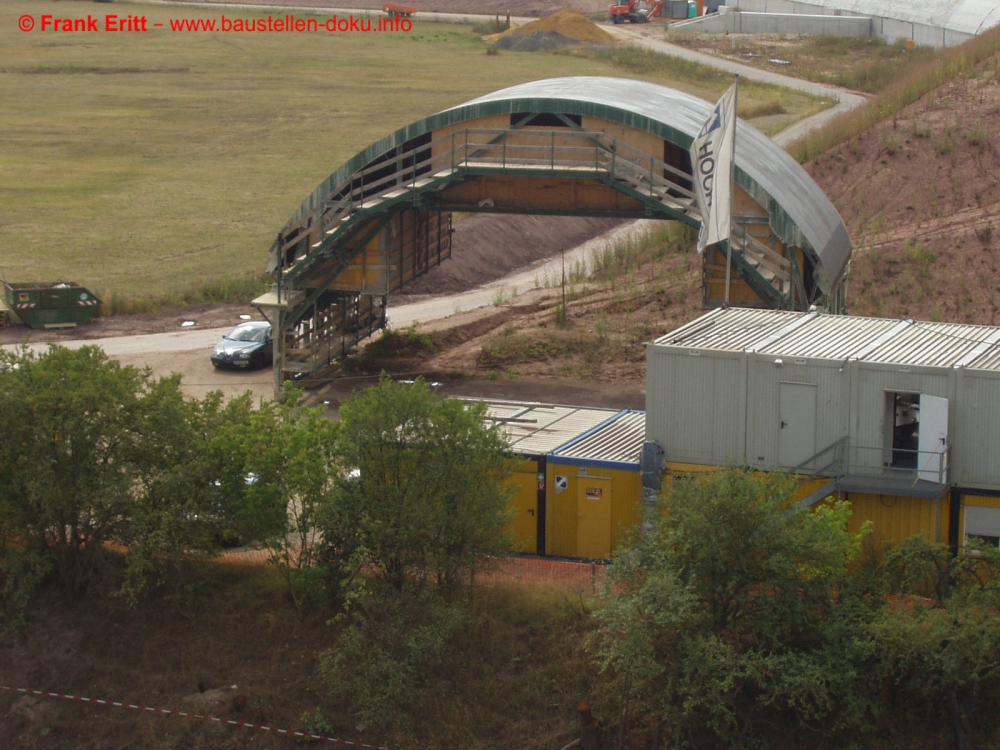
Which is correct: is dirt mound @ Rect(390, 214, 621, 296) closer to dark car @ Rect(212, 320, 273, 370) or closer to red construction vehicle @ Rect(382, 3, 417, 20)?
dark car @ Rect(212, 320, 273, 370)

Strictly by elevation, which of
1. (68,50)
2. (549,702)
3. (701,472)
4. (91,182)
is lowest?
(549,702)

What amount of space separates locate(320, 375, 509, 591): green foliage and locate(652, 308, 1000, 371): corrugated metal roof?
4491mm

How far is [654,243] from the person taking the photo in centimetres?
5928

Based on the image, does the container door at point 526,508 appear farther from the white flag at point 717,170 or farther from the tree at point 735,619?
the white flag at point 717,170

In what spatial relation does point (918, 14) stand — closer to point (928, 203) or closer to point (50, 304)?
point (928, 203)

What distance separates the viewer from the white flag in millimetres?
31031

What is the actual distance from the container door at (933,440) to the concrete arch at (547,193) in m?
11.0

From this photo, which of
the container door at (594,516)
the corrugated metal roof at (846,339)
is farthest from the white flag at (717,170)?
the container door at (594,516)

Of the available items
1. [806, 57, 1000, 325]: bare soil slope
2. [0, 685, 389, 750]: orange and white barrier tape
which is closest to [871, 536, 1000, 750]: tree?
[0, 685, 389, 750]: orange and white barrier tape

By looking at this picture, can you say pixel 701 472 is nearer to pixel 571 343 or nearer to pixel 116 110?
pixel 571 343

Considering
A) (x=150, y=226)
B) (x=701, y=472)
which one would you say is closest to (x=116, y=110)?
(x=150, y=226)

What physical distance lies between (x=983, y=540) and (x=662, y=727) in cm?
664

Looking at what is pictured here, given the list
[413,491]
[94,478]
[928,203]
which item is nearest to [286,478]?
[413,491]

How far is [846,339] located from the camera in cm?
2692
